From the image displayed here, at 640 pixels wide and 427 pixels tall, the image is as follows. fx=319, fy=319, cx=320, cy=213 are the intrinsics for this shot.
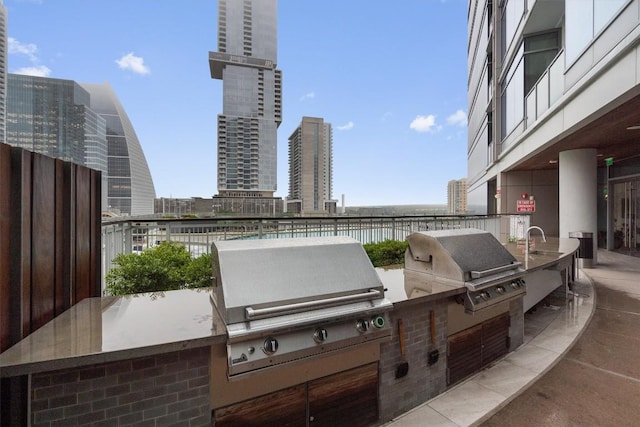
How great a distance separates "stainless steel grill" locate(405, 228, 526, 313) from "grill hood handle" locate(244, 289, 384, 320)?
97 cm

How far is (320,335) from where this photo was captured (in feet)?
6.72

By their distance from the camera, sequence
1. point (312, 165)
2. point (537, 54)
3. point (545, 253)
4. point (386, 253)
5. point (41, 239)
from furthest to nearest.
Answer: point (312, 165)
point (537, 54)
point (545, 253)
point (386, 253)
point (41, 239)

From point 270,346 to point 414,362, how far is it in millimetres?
1539

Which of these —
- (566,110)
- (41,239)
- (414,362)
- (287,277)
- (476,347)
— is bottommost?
(476,347)

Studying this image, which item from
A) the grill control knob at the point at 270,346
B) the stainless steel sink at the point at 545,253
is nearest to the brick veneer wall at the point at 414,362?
the grill control knob at the point at 270,346

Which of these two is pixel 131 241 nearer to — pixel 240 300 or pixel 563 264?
pixel 240 300

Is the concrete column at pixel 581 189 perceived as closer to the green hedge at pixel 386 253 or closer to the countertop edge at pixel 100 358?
the green hedge at pixel 386 253

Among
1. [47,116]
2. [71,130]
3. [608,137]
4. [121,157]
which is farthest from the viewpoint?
[121,157]

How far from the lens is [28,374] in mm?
1555

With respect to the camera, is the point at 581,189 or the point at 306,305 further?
the point at 581,189

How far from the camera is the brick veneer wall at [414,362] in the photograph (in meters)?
2.62

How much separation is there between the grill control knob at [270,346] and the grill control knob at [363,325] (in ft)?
1.97

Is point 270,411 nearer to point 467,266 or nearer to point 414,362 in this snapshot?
point 414,362

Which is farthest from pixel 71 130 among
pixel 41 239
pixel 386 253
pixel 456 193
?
pixel 41 239
